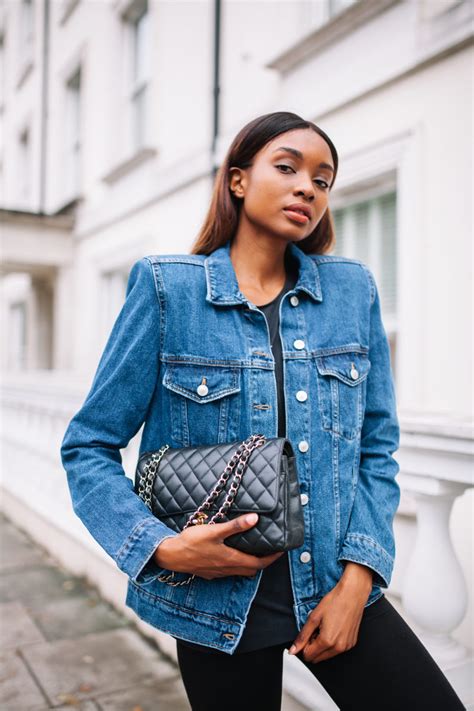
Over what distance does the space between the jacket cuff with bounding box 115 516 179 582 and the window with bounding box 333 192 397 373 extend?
3.46 meters

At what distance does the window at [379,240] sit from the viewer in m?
4.33

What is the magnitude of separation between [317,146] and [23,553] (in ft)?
11.5

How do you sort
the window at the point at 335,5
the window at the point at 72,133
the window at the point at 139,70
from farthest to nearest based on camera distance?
1. the window at the point at 72,133
2. the window at the point at 139,70
3. the window at the point at 335,5

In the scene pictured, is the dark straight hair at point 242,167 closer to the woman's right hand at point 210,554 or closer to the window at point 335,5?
the woman's right hand at point 210,554

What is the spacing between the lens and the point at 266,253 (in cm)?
128

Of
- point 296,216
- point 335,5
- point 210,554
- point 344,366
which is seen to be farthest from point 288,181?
point 335,5

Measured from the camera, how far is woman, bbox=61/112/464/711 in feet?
3.64

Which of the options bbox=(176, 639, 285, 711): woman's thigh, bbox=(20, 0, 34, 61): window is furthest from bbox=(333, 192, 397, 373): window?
bbox=(20, 0, 34, 61): window

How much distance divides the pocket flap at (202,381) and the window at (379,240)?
10.9 feet

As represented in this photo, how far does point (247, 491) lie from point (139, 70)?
7.66 meters

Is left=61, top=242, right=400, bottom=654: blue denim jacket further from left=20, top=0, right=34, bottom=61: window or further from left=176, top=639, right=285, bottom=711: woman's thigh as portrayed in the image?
left=20, top=0, right=34, bottom=61: window

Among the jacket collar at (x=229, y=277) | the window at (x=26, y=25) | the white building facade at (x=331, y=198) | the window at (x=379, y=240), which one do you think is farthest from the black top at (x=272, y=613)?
the window at (x=26, y=25)

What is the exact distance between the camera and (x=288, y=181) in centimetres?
119

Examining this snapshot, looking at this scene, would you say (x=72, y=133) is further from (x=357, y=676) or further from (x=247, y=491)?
(x=357, y=676)
